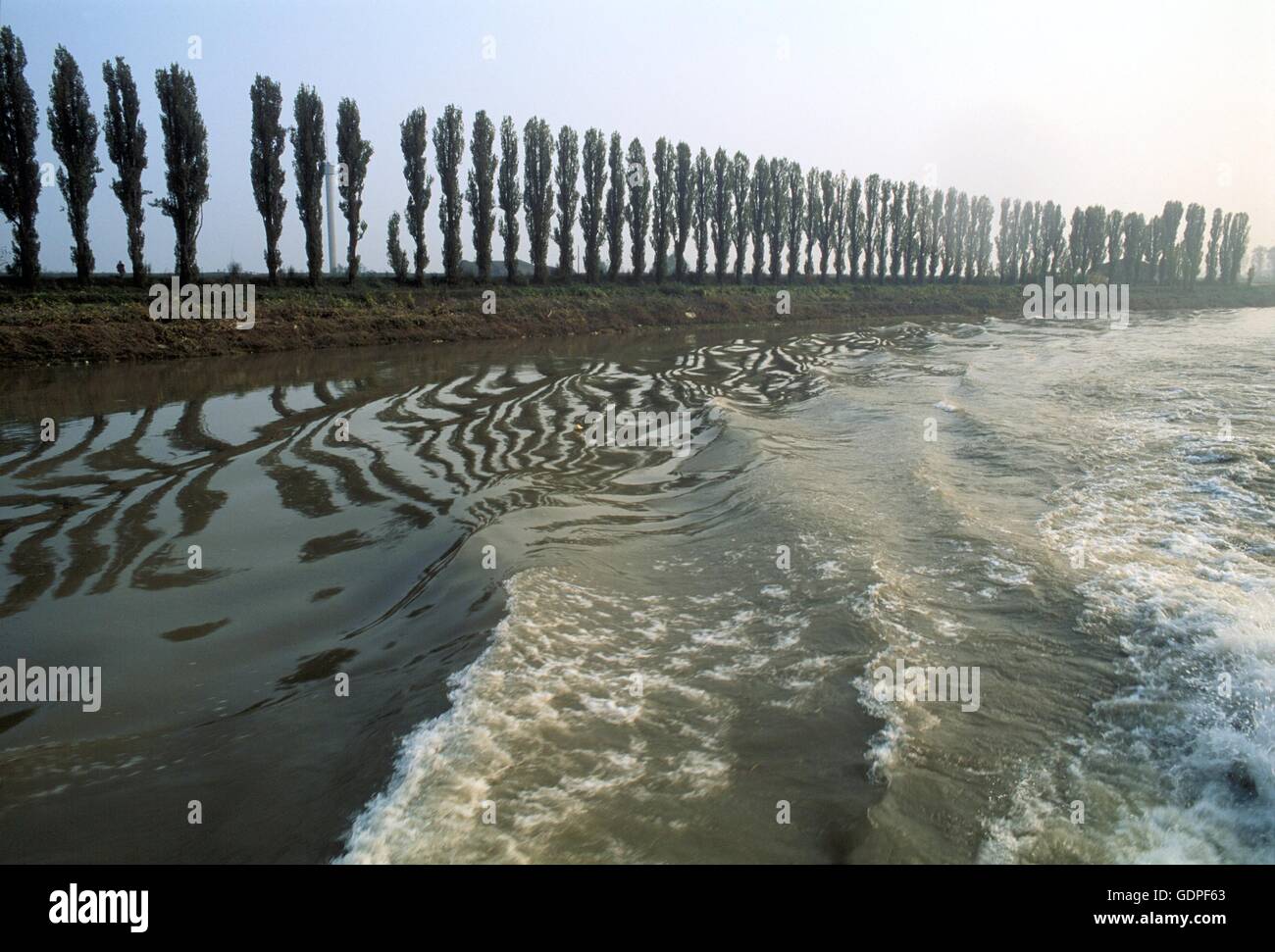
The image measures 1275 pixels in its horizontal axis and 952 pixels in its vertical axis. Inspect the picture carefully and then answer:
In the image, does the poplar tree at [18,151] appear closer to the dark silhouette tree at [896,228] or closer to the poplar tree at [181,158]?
the poplar tree at [181,158]

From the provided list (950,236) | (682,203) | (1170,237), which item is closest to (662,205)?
(682,203)

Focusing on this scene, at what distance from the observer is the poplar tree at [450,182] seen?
45.8 m

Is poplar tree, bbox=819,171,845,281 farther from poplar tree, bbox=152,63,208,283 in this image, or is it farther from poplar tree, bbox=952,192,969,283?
poplar tree, bbox=152,63,208,283

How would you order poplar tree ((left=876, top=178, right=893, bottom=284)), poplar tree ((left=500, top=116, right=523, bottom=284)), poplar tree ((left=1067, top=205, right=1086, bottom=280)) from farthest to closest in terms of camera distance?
poplar tree ((left=1067, top=205, right=1086, bottom=280)) < poplar tree ((left=876, top=178, right=893, bottom=284)) < poplar tree ((left=500, top=116, right=523, bottom=284))

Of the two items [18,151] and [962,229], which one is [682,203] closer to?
[18,151]

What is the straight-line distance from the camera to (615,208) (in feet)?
179

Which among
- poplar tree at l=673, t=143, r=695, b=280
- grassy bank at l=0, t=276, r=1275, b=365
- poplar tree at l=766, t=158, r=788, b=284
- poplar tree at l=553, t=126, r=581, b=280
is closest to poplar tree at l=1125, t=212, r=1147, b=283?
grassy bank at l=0, t=276, r=1275, b=365

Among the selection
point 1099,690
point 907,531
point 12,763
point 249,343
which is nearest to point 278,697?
point 12,763

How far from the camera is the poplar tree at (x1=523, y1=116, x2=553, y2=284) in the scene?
5006 cm

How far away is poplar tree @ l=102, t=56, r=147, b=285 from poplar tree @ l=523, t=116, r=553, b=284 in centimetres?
2297

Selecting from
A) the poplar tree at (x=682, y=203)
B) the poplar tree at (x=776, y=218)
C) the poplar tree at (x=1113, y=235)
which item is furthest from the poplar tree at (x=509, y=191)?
the poplar tree at (x=1113, y=235)

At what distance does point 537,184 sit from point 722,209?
60.6 feet

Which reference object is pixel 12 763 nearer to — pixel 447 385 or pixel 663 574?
pixel 663 574

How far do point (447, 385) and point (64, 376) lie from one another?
33.3ft
